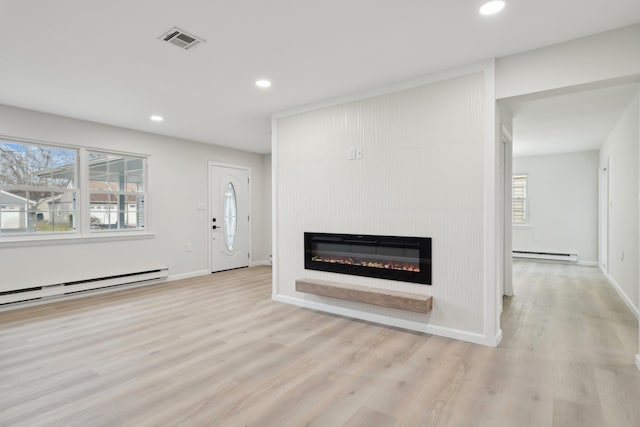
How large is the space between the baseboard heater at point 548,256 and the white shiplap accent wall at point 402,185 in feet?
19.0

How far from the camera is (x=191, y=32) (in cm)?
244

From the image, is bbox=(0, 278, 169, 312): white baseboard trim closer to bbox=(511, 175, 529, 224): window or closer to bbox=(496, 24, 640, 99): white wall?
bbox=(496, 24, 640, 99): white wall

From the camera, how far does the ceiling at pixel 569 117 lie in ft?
12.0

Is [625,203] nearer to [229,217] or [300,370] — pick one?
→ [300,370]

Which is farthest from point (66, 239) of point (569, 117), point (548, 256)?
point (548, 256)

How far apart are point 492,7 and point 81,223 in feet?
17.1

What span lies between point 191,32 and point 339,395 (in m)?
2.64

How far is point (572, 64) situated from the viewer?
257cm

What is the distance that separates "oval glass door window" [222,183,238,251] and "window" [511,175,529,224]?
6.36 metres

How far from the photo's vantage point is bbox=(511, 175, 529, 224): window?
788cm

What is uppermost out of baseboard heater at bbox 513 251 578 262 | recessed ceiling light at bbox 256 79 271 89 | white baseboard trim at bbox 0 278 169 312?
recessed ceiling light at bbox 256 79 271 89

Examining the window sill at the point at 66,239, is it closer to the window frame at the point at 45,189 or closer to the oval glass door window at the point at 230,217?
the window frame at the point at 45,189

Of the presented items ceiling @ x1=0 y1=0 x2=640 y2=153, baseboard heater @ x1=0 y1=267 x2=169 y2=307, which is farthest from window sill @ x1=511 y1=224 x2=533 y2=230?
baseboard heater @ x1=0 y1=267 x2=169 y2=307

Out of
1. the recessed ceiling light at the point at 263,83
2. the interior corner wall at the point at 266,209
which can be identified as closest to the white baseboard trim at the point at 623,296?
the recessed ceiling light at the point at 263,83
